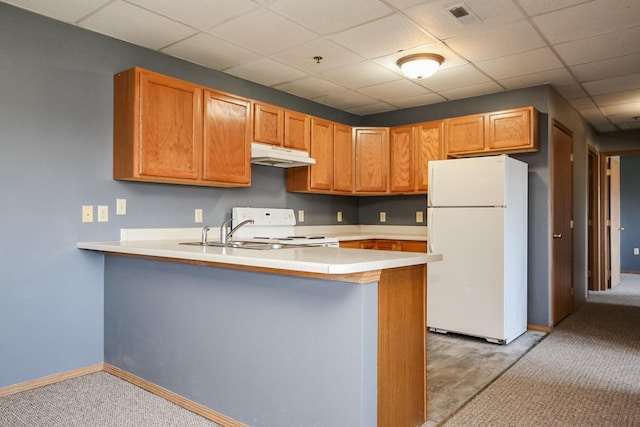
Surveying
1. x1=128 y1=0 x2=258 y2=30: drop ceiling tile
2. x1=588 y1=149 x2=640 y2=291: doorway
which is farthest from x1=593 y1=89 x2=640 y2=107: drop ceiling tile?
x1=128 y1=0 x2=258 y2=30: drop ceiling tile

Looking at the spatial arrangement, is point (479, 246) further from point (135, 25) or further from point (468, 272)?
point (135, 25)

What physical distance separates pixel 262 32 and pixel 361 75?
1200 millimetres

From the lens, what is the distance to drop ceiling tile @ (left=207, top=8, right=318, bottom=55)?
9.52 ft

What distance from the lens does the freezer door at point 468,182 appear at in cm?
378

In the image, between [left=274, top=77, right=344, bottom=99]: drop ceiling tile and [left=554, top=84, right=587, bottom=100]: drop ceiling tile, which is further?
[left=554, top=84, right=587, bottom=100]: drop ceiling tile

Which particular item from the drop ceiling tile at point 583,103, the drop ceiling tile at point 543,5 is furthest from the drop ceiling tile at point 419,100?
the drop ceiling tile at point 543,5

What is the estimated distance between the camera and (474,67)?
381 centimetres

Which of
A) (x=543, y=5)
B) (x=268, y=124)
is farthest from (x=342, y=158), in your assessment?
(x=543, y=5)

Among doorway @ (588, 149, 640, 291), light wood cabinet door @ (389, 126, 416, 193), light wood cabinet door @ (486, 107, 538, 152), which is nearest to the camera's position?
light wood cabinet door @ (486, 107, 538, 152)

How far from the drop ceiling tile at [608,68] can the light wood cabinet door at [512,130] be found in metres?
0.49

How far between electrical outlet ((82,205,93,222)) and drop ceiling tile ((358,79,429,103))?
A: 2719mm

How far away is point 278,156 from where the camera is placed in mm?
3926

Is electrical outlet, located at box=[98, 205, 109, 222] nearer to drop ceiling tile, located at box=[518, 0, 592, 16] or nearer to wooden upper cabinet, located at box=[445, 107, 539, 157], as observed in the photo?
drop ceiling tile, located at box=[518, 0, 592, 16]

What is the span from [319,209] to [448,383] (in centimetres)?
265
